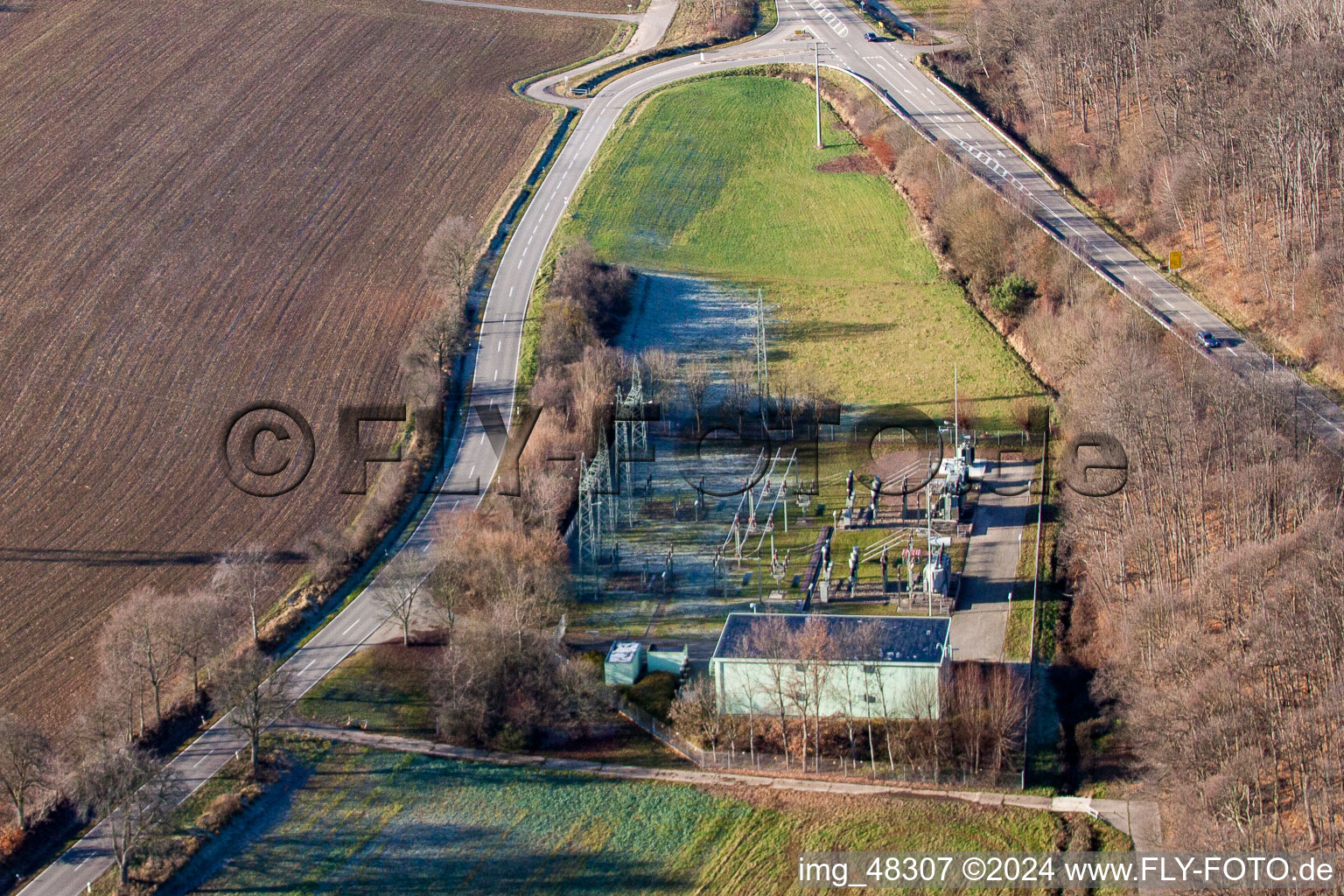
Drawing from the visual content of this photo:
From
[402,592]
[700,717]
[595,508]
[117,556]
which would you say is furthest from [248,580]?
[700,717]

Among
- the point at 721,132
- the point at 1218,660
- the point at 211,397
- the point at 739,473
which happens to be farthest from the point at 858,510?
the point at 721,132

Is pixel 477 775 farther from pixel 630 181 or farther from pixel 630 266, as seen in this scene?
pixel 630 181

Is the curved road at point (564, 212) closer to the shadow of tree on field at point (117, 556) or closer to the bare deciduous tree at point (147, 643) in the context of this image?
the bare deciduous tree at point (147, 643)

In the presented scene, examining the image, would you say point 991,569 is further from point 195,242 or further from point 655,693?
point 195,242

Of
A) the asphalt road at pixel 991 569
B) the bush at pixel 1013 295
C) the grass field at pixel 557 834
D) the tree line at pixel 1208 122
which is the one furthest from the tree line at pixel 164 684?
the tree line at pixel 1208 122

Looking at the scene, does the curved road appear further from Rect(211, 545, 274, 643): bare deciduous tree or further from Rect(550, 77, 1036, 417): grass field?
Rect(211, 545, 274, 643): bare deciduous tree

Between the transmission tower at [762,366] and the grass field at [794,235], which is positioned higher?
the grass field at [794,235]

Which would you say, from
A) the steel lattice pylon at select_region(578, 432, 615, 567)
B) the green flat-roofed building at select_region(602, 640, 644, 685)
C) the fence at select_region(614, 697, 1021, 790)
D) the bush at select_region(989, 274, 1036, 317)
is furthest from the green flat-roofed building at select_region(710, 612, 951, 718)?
the bush at select_region(989, 274, 1036, 317)
